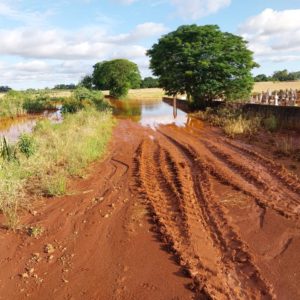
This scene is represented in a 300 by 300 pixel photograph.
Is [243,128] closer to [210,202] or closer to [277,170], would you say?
[277,170]

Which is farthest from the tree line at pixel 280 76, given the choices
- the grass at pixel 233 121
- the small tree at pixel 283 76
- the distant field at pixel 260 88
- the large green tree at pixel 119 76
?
the grass at pixel 233 121

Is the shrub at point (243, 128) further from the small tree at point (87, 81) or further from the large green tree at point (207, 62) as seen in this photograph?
the small tree at point (87, 81)

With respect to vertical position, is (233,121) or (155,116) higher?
(233,121)

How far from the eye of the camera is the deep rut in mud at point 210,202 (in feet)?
15.4

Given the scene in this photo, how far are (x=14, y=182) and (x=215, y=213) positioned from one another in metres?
3.95

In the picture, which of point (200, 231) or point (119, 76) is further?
point (119, 76)

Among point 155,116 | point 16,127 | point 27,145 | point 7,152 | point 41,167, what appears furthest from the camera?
point 155,116

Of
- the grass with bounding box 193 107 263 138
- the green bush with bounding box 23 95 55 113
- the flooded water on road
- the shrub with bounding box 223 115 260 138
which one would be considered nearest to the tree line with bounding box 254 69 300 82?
the green bush with bounding box 23 95 55 113

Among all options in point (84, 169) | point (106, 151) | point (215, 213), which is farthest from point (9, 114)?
point (215, 213)

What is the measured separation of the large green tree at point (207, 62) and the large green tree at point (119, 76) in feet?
159

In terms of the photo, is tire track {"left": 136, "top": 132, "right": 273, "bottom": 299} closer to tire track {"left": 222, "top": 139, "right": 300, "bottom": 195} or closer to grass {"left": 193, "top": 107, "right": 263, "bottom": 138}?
tire track {"left": 222, "top": 139, "right": 300, "bottom": 195}

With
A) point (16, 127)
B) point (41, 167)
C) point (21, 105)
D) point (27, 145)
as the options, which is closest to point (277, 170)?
point (41, 167)

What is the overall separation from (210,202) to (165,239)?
5.72ft

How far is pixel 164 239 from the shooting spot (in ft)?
19.1
